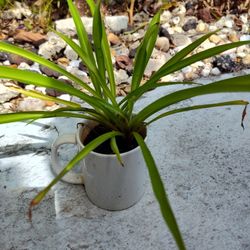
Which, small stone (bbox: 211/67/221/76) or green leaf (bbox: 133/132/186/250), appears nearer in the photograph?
green leaf (bbox: 133/132/186/250)

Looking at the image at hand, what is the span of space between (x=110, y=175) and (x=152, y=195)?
189mm

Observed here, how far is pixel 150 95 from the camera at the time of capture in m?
1.35

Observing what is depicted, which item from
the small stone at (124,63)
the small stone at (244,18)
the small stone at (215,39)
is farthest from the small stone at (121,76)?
the small stone at (244,18)

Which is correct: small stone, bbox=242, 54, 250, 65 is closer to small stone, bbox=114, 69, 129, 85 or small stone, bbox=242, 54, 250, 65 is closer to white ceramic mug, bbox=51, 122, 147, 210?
small stone, bbox=114, 69, 129, 85

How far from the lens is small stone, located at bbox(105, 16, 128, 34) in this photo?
1.73m

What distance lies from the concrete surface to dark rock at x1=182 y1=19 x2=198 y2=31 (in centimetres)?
66

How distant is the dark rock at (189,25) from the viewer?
1.79 meters

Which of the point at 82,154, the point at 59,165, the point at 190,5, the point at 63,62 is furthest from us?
the point at 190,5

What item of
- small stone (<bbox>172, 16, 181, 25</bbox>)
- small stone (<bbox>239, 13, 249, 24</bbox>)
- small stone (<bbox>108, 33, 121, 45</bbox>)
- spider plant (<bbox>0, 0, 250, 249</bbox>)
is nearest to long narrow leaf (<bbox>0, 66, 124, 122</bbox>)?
spider plant (<bbox>0, 0, 250, 249</bbox>)

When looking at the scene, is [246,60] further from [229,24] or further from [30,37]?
[30,37]

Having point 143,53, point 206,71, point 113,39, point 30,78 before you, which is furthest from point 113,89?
point 113,39

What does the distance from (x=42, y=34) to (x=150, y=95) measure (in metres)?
0.64

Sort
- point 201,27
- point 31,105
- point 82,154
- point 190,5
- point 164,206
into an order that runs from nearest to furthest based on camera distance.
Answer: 1. point 164,206
2. point 82,154
3. point 31,105
4. point 201,27
5. point 190,5

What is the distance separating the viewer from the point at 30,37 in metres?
1.62
